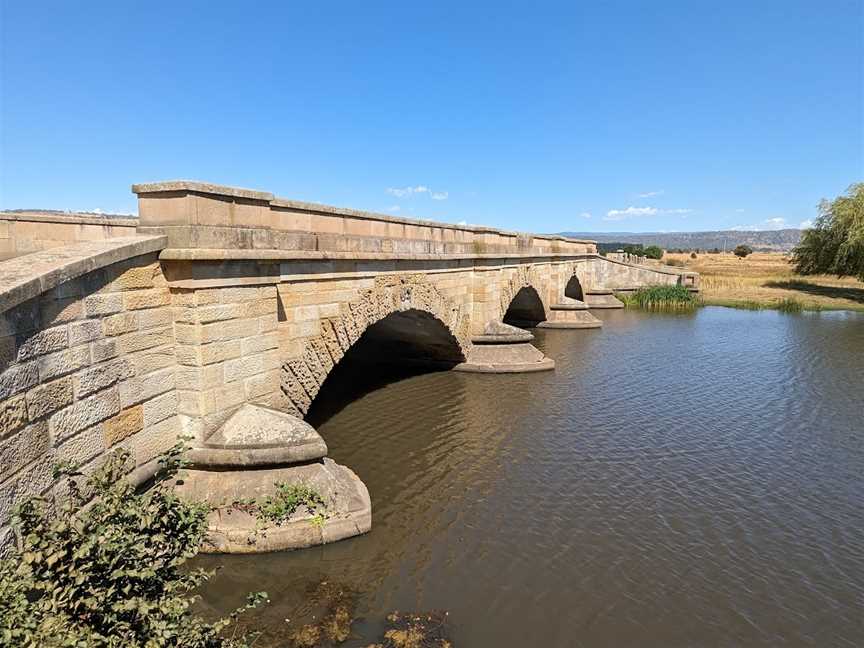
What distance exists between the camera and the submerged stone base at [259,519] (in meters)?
6.51

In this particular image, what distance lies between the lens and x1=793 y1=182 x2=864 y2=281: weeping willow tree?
37812mm

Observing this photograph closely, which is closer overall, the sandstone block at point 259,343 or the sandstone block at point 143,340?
the sandstone block at point 143,340

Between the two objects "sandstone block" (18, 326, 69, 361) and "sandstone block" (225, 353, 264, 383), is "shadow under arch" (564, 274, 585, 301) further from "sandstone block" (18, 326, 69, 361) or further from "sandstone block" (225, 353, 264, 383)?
"sandstone block" (18, 326, 69, 361)

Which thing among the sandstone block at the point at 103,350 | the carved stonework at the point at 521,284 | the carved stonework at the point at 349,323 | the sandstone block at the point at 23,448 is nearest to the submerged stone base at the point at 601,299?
the carved stonework at the point at 521,284

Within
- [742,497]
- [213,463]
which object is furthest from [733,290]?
[213,463]

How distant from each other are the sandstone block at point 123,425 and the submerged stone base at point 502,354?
10799mm

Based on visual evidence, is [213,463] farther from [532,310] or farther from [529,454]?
[532,310]

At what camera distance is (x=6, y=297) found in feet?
14.1

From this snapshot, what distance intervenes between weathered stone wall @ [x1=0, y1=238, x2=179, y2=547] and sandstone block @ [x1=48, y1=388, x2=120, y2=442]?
10 millimetres

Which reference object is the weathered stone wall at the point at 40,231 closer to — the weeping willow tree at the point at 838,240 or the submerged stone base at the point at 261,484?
the submerged stone base at the point at 261,484

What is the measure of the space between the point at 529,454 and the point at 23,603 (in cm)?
843

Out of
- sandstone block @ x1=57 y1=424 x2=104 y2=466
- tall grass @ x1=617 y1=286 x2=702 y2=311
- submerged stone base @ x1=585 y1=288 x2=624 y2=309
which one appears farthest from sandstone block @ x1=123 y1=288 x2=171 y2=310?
tall grass @ x1=617 y1=286 x2=702 y2=311

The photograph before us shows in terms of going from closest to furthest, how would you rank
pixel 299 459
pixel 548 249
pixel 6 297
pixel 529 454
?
pixel 6 297
pixel 299 459
pixel 529 454
pixel 548 249

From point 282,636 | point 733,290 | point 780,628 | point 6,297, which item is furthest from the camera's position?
point 733,290
